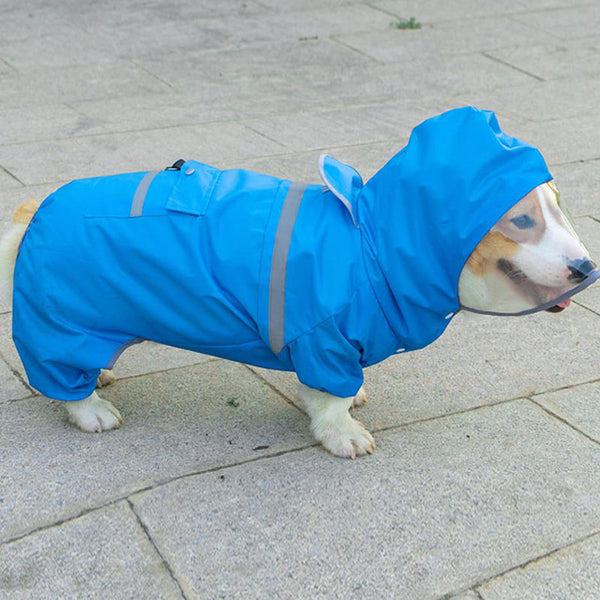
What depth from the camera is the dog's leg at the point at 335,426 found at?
356cm

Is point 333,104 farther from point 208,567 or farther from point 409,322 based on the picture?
point 208,567

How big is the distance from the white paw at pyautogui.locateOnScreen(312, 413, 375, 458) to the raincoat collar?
45cm

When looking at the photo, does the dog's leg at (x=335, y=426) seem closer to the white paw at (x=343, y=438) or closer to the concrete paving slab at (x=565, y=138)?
the white paw at (x=343, y=438)

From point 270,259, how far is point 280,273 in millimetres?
57

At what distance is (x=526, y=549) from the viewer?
3150 millimetres

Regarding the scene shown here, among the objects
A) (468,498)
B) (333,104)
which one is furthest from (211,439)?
(333,104)

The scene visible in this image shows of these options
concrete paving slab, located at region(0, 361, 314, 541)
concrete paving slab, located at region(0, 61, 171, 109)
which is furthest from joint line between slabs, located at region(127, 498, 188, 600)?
concrete paving slab, located at region(0, 61, 171, 109)

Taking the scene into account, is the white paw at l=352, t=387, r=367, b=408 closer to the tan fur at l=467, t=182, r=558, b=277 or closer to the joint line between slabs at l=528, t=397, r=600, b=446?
the joint line between slabs at l=528, t=397, r=600, b=446

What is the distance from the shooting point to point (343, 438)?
359 centimetres

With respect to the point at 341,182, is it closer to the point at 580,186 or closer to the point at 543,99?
the point at 580,186

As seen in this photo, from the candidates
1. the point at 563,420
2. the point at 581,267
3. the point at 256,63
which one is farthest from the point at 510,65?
the point at 581,267

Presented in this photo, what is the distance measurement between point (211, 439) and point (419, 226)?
1.17 metres

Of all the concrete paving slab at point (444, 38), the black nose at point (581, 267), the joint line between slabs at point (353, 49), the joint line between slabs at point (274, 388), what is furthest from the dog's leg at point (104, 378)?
the concrete paving slab at point (444, 38)

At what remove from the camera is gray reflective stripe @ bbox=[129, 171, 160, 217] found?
132 inches
